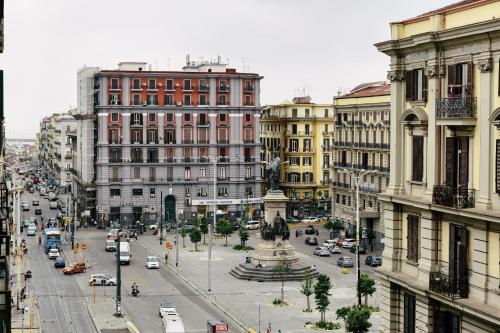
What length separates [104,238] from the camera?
121188 mm

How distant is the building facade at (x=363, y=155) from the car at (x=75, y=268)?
3017cm

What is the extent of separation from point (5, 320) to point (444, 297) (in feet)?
52.4

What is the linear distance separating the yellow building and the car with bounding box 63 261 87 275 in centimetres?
6032

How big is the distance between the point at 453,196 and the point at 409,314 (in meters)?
6.57

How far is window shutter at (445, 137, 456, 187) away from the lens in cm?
3531

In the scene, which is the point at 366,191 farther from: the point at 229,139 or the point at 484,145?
the point at 484,145

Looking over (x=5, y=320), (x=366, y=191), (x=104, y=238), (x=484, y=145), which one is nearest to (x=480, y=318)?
(x=484, y=145)

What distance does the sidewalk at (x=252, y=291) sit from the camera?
67125 mm

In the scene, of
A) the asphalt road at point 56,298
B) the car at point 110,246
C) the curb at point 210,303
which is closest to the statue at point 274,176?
the curb at point 210,303

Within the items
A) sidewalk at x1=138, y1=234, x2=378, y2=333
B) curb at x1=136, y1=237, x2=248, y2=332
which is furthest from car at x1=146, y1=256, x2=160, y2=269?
sidewalk at x1=138, y1=234, x2=378, y2=333

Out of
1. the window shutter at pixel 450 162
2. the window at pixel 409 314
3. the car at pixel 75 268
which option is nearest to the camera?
the window shutter at pixel 450 162

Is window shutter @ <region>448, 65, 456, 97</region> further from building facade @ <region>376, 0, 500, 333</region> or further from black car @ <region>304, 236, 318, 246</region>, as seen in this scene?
black car @ <region>304, 236, 318, 246</region>

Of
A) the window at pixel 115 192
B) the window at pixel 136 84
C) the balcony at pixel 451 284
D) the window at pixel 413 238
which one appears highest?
the window at pixel 136 84

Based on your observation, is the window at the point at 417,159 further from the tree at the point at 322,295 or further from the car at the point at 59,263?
the car at the point at 59,263
